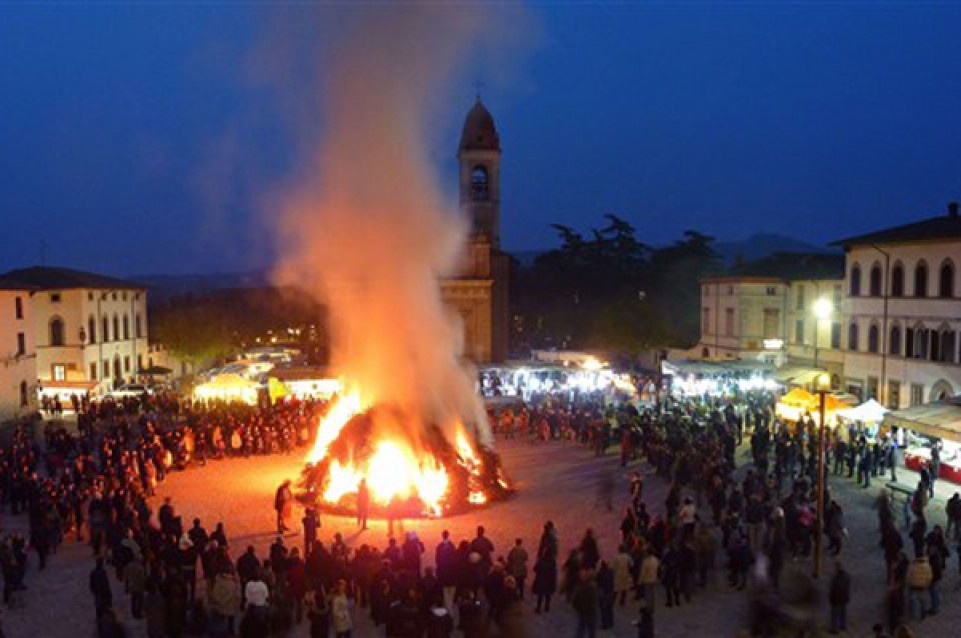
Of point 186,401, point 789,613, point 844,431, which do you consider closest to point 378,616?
point 789,613

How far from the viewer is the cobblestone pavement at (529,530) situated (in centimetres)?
1412

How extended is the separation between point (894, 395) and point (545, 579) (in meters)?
26.0

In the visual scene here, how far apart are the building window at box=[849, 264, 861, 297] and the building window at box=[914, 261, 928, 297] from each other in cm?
403

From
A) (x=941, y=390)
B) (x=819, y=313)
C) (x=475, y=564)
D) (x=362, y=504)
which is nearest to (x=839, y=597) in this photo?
(x=475, y=564)

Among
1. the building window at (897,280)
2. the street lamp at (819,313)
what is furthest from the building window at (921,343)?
the street lamp at (819,313)

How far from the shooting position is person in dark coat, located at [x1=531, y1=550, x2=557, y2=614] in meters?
14.5

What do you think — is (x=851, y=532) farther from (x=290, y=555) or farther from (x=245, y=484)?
(x=245, y=484)

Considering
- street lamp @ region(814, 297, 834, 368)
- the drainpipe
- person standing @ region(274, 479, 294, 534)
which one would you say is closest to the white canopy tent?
the drainpipe

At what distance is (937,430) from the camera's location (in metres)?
23.3

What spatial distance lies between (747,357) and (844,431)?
17322mm

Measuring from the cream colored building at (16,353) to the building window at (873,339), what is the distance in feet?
122

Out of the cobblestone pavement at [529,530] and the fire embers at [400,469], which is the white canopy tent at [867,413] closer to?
the cobblestone pavement at [529,530]

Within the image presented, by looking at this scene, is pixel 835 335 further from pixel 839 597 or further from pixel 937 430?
pixel 839 597

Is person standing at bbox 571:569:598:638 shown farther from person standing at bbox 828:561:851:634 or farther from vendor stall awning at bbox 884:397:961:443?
vendor stall awning at bbox 884:397:961:443
